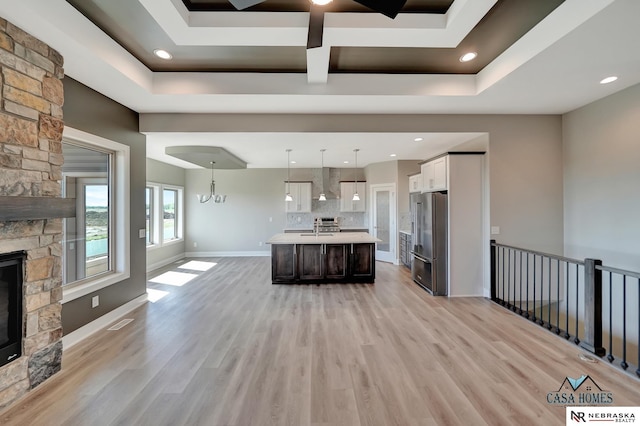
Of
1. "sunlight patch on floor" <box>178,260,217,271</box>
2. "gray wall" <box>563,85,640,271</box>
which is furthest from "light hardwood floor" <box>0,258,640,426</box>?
"sunlight patch on floor" <box>178,260,217,271</box>

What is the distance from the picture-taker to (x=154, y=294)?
4430 millimetres

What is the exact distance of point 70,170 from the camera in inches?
122

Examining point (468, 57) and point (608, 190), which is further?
point (608, 190)

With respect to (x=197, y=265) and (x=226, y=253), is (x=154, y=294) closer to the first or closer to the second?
(x=197, y=265)

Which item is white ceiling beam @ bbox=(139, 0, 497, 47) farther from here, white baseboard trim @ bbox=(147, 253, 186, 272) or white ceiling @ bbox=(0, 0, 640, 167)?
white baseboard trim @ bbox=(147, 253, 186, 272)

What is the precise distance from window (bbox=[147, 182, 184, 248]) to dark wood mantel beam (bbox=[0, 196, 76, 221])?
4381 millimetres

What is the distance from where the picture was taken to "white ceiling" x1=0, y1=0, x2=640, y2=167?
2.12 m

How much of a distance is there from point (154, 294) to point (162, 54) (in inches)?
144

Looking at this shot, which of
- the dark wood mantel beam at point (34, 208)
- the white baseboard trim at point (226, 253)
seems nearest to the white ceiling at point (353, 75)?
the dark wood mantel beam at point (34, 208)

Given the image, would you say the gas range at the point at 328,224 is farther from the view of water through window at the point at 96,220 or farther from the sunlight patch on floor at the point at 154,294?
the view of water through window at the point at 96,220

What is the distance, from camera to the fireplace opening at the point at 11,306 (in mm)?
2055

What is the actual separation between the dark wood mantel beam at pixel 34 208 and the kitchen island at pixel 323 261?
3147 mm

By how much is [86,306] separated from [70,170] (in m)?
1.61
